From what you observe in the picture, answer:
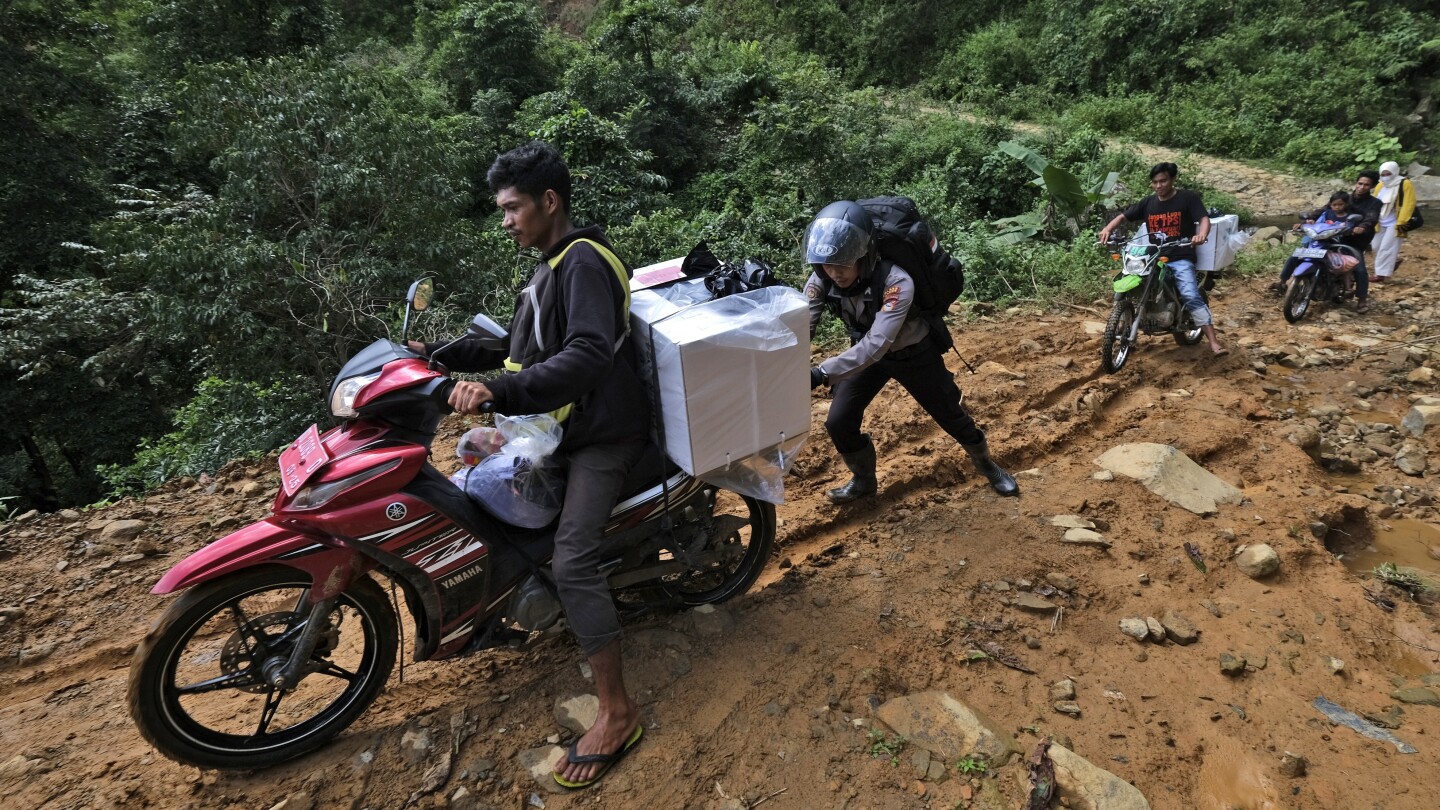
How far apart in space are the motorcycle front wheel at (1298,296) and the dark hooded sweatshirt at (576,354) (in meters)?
8.09

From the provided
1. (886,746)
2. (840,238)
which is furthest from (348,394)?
(886,746)

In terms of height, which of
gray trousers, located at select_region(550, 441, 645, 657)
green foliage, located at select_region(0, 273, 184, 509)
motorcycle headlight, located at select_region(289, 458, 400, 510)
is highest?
motorcycle headlight, located at select_region(289, 458, 400, 510)

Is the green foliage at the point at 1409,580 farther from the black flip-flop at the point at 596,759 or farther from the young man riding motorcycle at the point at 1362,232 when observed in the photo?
the young man riding motorcycle at the point at 1362,232

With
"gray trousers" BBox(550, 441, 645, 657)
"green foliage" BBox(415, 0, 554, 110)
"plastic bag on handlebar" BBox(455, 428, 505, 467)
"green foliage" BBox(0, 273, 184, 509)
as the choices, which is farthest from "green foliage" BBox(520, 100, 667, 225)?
"gray trousers" BBox(550, 441, 645, 657)

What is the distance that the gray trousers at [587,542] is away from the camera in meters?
2.38

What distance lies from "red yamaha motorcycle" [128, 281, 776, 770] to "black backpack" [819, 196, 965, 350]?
144 centimetres

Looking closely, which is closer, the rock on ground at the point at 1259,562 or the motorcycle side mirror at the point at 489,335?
the motorcycle side mirror at the point at 489,335

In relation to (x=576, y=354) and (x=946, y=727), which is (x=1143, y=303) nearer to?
(x=946, y=727)

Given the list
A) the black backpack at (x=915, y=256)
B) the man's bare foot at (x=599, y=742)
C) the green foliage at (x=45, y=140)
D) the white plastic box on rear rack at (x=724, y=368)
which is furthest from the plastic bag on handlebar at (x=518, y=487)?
the green foliage at (x=45, y=140)

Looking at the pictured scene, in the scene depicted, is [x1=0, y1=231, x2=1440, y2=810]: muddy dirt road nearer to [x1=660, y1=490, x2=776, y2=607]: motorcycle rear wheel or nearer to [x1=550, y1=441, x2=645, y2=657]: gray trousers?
[x1=660, y1=490, x2=776, y2=607]: motorcycle rear wheel

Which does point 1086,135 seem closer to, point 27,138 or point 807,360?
point 807,360

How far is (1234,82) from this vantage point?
1680cm

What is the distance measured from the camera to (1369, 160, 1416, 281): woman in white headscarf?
854 centimetres

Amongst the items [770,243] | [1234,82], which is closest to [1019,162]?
[770,243]
